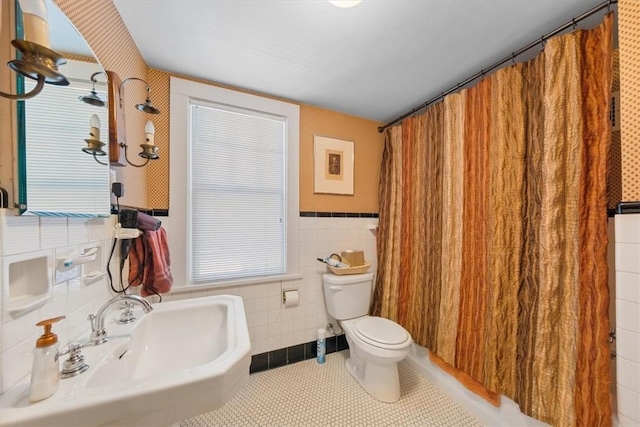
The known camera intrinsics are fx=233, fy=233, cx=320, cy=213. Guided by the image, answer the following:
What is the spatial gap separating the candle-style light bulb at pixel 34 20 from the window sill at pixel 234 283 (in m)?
1.40

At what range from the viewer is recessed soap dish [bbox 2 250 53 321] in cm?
55

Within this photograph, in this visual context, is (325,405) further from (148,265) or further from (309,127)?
(309,127)

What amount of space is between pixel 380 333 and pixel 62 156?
1.86 metres

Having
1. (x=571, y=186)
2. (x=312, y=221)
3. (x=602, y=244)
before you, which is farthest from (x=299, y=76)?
(x=602, y=244)

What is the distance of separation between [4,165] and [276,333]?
5.78ft

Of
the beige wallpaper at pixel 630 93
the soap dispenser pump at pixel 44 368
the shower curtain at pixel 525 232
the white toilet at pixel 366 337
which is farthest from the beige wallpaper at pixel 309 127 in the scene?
the soap dispenser pump at pixel 44 368

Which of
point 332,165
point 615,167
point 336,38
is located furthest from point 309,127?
point 615,167

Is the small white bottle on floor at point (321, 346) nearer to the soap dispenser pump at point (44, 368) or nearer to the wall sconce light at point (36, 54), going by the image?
the soap dispenser pump at point (44, 368)

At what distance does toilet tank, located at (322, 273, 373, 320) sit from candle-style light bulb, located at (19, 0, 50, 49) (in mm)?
1842

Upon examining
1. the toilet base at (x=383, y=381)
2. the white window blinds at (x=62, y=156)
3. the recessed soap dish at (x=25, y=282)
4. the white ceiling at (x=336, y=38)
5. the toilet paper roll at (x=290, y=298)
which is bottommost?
the toilet base at (x=383, y=381)

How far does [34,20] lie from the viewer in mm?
560

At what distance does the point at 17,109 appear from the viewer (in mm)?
588

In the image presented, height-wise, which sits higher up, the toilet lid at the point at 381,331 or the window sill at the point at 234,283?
the window sill at the point at 234,283

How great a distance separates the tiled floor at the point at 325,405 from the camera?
140cm
